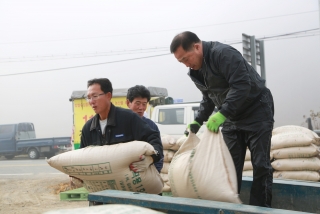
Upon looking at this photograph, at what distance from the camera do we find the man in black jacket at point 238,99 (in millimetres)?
2582

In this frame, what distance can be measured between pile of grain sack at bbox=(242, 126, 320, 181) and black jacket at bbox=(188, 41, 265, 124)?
2.80 metres

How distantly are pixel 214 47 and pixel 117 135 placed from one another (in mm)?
948

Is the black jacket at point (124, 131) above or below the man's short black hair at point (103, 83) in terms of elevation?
below

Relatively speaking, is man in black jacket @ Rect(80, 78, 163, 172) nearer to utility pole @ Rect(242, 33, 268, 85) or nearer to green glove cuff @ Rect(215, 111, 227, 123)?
green glove cuff @ Rect(215, 111, 227, 123)

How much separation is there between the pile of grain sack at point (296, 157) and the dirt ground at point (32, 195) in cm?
288

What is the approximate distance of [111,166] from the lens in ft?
8.81


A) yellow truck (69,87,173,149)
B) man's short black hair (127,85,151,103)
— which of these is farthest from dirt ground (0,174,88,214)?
man's short black hair (127,85,151,103)

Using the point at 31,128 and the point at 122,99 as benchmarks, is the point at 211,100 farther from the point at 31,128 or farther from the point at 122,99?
the point at 31,128

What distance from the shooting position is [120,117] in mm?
3086

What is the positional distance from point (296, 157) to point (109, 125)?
329 cm

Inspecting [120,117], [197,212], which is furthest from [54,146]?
[197,212]

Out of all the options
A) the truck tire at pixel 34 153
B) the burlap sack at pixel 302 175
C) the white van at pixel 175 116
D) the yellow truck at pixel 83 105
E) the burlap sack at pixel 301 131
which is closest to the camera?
the burlap sack at pixel 302 175

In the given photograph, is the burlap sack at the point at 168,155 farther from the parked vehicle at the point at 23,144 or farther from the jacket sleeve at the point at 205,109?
the parked vehicle at the point at 23,144

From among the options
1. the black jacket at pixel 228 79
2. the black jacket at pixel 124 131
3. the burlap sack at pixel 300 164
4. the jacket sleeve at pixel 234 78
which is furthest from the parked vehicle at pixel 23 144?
the jacket sleeve at pixel 234 78
